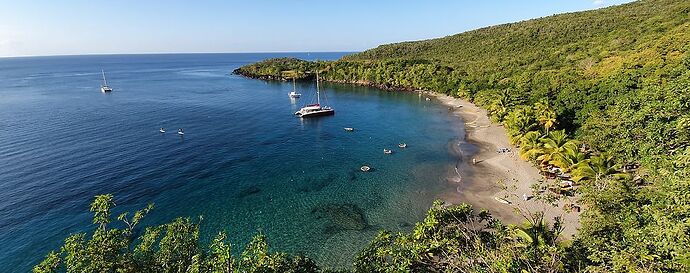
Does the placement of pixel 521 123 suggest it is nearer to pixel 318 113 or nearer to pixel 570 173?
pixel 570 173

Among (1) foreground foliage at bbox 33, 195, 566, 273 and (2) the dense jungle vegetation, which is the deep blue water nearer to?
(2) the dense jungle vegetation

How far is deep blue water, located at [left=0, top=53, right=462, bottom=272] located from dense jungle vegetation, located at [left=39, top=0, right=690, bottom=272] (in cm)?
753

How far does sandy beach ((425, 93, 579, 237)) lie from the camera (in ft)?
123

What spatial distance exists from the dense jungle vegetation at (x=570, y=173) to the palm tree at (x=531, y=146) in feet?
0.78

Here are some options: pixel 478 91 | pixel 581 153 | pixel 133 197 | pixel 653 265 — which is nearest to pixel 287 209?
pixel 133 197

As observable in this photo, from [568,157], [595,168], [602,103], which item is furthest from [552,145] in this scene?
[602,103]

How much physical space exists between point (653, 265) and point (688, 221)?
10.2ft

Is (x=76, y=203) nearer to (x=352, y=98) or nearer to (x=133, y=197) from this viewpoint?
(x=133, y=197)

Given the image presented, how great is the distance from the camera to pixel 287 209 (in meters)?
41.0

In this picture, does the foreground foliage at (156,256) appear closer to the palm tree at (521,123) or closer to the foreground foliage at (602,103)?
the foreground foliage at (602,103)

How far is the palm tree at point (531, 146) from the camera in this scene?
49.6 meters

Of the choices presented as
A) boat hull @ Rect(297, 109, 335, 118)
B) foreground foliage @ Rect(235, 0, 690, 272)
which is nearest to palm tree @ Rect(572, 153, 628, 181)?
foreground foliage @ Rect(235, 0, 690, 272)

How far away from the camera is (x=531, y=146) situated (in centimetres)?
5178

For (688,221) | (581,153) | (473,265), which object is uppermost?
(688,221)
